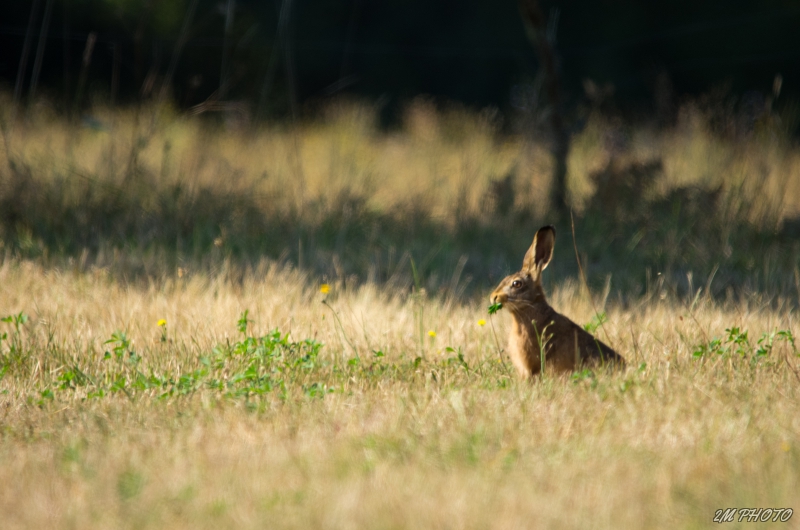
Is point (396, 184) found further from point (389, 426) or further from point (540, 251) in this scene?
point (389, 426)

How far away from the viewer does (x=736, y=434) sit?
2.71 m

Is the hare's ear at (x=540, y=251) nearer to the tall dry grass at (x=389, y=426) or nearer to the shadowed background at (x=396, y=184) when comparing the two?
the tall dry grass at (x=389, y=426)

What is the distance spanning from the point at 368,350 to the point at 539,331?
0.91 m

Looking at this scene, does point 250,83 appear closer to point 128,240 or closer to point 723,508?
point 128,240

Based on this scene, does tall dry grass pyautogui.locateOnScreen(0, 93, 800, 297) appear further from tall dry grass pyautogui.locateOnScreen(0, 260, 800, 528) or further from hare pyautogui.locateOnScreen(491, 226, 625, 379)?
hare pyautogui.locateOnScreen(491, 226, 625, 379)

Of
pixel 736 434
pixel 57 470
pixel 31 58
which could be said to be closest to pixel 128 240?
pixel 57 470

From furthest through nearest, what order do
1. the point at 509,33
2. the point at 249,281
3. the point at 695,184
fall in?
the point at 509,33 < the point at 695,184 < the point at 249,281

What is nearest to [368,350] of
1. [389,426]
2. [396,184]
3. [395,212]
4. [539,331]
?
[539,331]

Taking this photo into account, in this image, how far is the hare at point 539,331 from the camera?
3273 mm

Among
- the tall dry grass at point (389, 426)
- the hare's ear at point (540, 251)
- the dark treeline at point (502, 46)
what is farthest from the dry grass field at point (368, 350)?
the dark treeline at point (502, 46)

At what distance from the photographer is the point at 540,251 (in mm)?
3379

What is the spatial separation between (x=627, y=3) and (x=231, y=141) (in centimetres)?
902

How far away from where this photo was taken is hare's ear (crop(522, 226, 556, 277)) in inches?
131

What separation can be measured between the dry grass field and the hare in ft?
0.34
